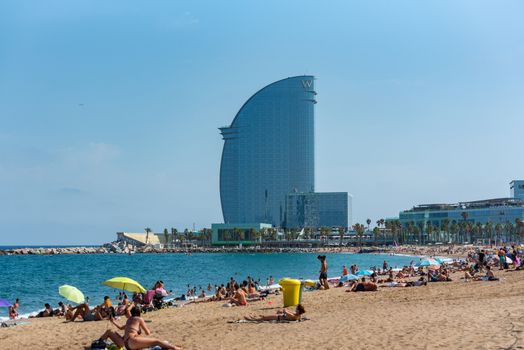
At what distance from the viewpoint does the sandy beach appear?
11320 millimetres

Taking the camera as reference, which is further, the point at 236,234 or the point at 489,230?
the point at 236,234

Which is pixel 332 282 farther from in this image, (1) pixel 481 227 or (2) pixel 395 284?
(1) pixel 481 227

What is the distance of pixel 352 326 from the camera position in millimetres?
13586

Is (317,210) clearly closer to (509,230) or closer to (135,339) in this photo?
(509,230)

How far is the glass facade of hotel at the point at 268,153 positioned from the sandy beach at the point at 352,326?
17087cm

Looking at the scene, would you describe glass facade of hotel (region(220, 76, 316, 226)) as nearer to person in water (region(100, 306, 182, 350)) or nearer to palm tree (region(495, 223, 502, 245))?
palm tree (region(495, 223, 502, 245))

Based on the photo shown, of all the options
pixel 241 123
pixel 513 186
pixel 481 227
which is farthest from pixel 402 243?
pixel 241 123

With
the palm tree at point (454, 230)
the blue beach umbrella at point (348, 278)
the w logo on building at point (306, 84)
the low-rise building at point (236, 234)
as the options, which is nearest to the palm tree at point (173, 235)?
the low-rise building at point (236, 234)

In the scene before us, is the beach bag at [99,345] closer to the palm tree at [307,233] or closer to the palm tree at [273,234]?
the palm tree at [273,234]

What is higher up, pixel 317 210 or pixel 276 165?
pixel 276 165

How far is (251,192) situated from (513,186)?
8129cm

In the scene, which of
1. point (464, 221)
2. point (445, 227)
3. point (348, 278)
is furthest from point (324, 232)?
point (348, 278)

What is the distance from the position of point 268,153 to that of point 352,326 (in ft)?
586

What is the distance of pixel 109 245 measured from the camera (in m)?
170
